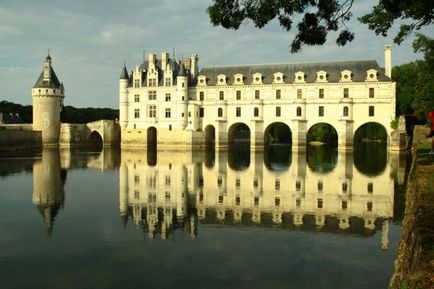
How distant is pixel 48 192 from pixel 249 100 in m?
35.9

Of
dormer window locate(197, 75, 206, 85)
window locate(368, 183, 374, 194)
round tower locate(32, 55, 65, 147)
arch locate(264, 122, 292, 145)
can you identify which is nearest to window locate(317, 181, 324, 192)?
window locate(368, 183, 374, 194)

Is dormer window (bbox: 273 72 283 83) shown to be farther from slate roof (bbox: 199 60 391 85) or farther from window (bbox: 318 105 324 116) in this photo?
window (bbox: 318 105 324 116)

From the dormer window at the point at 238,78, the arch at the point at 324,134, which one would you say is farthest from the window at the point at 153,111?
the arch at the point at 324,134

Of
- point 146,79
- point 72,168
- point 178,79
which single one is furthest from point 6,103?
point 72,168

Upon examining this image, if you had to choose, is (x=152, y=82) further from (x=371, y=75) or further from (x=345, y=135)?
(x=371, y=75)

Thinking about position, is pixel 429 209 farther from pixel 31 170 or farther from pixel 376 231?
pixel 31 170

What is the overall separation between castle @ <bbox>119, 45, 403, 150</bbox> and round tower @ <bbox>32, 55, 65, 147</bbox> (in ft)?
34.7

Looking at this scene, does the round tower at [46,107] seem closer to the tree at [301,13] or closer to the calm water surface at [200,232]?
the calm water surface at [200,232]

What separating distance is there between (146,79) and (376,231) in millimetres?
49909

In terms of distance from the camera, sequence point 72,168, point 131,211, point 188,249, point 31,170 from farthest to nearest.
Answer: point 72,168 < point 31,170 < point 131,211 < point 188,249

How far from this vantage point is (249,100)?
54.0 meters

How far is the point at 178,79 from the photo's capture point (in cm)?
5609

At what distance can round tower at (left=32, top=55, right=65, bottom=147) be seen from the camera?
62281mm

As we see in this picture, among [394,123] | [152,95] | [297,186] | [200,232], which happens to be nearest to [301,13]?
[200,232]
